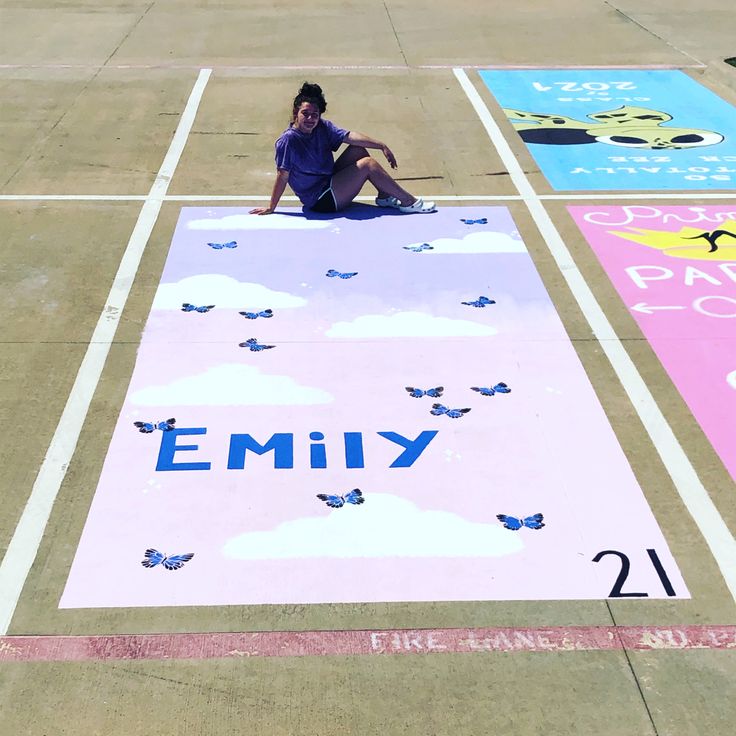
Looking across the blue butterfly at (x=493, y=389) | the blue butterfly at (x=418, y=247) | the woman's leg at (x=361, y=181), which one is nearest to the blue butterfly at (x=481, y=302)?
the blue butterfly at (x=418, y=247)

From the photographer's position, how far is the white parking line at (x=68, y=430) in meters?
4.89

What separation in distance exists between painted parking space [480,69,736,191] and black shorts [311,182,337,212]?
2415 millimetres

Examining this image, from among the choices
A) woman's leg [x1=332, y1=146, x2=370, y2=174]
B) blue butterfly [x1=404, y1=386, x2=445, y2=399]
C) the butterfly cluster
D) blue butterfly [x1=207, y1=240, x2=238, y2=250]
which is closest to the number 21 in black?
blue butterfly [x1=404, y1=386, x2=445, y2=399]

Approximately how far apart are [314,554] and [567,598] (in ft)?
4.39

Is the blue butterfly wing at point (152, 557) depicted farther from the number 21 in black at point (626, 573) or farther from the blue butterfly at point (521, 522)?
the number 21 in black at point (626, 573)

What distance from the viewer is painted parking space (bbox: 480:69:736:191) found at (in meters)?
10.2

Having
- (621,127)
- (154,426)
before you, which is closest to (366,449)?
(154,426)

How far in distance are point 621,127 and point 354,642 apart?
8.93 metres

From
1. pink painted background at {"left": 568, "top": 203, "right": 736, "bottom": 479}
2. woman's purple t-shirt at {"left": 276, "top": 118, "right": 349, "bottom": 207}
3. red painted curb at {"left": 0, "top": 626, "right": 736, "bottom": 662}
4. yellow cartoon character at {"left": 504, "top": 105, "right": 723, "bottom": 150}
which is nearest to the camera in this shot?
red painted curb at {"left": 0, "top": 626, "right": 736, "bottom": 662}

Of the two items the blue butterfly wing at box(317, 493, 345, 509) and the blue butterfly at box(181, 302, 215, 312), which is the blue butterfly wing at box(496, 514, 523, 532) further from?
the blue butterfly at box(181, 302, 215, 312)

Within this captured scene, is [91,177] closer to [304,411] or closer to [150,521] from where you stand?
[304,411]

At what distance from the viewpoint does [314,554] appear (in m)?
5.04

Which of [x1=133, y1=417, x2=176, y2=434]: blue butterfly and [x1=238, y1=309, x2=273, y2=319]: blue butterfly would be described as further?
[x1=238, y1=309, x2=273, y2=319]: blue butterfly

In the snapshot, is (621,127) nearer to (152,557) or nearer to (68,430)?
(68,430)
